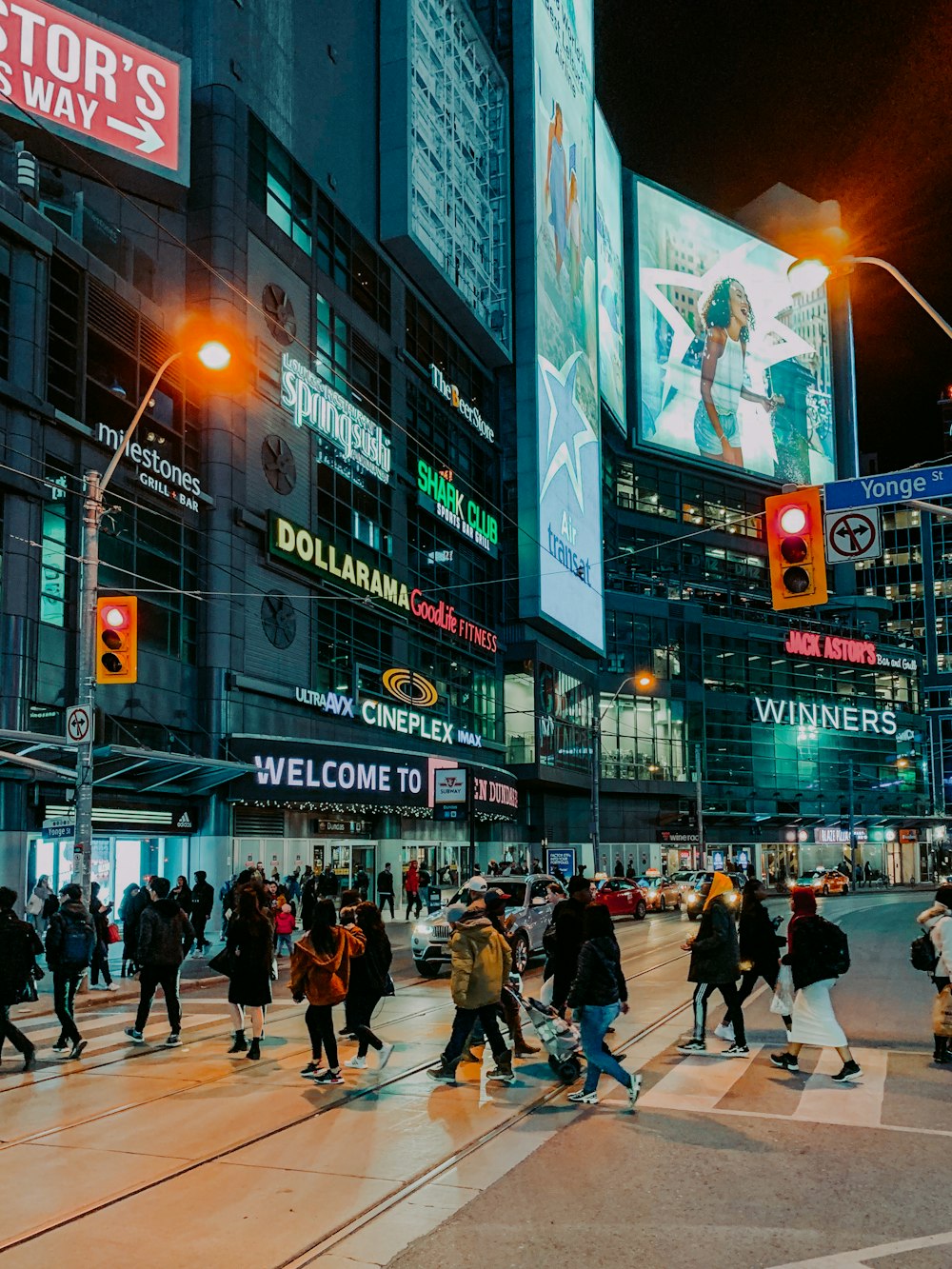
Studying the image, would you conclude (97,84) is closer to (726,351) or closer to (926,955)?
(926,955)

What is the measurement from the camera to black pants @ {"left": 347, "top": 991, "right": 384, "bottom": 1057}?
11.9 meters

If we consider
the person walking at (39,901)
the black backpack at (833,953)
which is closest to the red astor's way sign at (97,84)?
the person walking at (39,901)

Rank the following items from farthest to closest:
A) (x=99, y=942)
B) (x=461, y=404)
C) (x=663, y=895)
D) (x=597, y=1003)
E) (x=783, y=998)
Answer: (x=461, y=404) → (x=663, y=895) → (x=99, y=942) → (x=783, y=998) → (x=597, y=1003)

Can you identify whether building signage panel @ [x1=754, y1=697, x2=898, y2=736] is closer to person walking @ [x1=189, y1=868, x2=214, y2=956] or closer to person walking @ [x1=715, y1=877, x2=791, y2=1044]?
person walking @ [x1=189, y1=868, x2=214, y2=956]

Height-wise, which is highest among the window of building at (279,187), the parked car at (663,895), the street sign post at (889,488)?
the window of building at (279,187)

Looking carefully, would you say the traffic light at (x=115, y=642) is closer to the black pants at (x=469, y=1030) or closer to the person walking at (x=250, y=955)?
the person walking at (x=250, y=955)

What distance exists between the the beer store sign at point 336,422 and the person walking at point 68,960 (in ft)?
83.7

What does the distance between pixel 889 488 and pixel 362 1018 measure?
8849mm

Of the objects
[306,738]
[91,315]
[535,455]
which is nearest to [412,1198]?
[91,315]

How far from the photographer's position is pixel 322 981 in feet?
36.8

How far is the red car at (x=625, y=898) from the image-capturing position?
127 ft

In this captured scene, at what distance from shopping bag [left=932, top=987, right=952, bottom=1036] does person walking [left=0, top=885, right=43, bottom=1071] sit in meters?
8.83

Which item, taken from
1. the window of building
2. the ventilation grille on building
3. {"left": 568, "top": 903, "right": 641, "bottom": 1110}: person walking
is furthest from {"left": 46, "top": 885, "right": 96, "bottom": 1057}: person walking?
the window of building

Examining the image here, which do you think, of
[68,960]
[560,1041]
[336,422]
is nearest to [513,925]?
[68,960]
